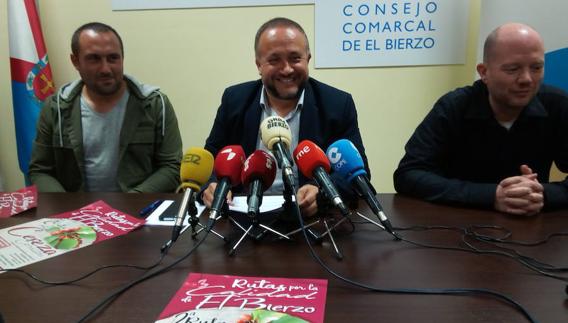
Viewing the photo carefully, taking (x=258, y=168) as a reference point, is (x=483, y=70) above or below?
above

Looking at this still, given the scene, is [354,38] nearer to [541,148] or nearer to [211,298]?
[541,148]

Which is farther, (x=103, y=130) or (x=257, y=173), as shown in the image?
(x=103, y=130)

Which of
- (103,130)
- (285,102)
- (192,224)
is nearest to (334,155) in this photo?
(192,224)

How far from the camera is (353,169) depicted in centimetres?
104

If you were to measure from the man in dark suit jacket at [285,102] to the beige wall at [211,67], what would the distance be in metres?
0.93

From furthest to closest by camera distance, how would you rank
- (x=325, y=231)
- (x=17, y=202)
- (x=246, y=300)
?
(x=17, y=202)
(x=325, y=231)
(x=246, y=300)

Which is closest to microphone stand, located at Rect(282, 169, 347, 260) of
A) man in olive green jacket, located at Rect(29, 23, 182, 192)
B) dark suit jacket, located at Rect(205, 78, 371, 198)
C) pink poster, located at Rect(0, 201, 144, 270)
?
pink poster, located at Rect(0, 201, 144, 270)

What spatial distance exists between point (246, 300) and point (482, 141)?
1175mm

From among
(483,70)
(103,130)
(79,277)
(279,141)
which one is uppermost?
(483,70)

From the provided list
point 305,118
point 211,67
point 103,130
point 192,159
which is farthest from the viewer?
point 211,67

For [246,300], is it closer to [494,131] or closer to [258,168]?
[258,168]

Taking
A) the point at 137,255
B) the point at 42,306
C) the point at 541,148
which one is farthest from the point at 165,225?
the point at 541,148

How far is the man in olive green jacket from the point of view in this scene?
196cm

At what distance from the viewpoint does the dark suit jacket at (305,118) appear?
1710 mm
